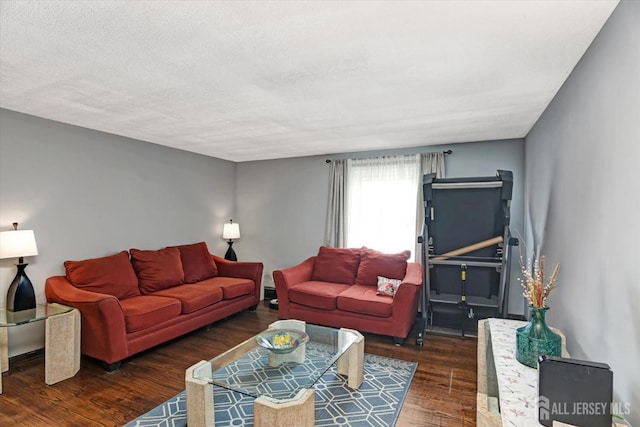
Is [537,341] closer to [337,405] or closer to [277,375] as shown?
[337,405]

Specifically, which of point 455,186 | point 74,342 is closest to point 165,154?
point 74,342

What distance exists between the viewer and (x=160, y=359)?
3186 mm

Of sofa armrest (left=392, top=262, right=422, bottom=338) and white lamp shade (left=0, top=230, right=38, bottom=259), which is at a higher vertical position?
white lamp shade (left=0, top=230, right=38, bottom=259)

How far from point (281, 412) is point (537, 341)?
56.7 inches

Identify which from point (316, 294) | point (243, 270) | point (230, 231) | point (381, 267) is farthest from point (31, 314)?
point (381, 267)

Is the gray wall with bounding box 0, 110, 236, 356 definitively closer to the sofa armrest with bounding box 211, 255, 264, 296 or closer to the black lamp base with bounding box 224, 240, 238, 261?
the black lamp base with bounding box 224, 240, 238, 261

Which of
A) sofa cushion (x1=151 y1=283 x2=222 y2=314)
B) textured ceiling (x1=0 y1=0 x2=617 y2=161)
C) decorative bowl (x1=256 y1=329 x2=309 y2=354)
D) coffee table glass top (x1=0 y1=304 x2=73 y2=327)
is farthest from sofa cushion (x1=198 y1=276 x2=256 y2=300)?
textured ceiling (x1=0 y1=0 x2=617 y2=161)

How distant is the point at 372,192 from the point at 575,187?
9.45ft

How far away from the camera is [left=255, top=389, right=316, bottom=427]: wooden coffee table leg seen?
175cm

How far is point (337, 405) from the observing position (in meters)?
2.45

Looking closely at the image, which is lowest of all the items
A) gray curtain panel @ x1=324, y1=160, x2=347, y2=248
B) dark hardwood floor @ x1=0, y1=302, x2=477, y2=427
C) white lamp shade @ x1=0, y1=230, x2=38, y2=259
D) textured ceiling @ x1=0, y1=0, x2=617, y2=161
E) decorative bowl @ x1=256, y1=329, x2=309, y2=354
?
dark hardwood floor @ x1=0, y1=302, x2=477, y2=427

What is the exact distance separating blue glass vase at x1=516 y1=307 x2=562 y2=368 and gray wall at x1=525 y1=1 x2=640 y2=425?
0.62 ft

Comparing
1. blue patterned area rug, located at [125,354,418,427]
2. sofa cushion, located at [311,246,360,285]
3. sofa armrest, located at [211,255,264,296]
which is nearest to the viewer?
blue patterned area rug, located at [125,354,418,427]

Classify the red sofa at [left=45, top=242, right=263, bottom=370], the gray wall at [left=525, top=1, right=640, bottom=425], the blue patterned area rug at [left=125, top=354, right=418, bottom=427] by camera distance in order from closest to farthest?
the gray wall at [left=525, top=1, right=640, bottom=425] < the blue patterned area rug at [left=125, top=354, right=418, bottom=427] < the red sofa at [left=45, top=242, right=263, bottom=370]
